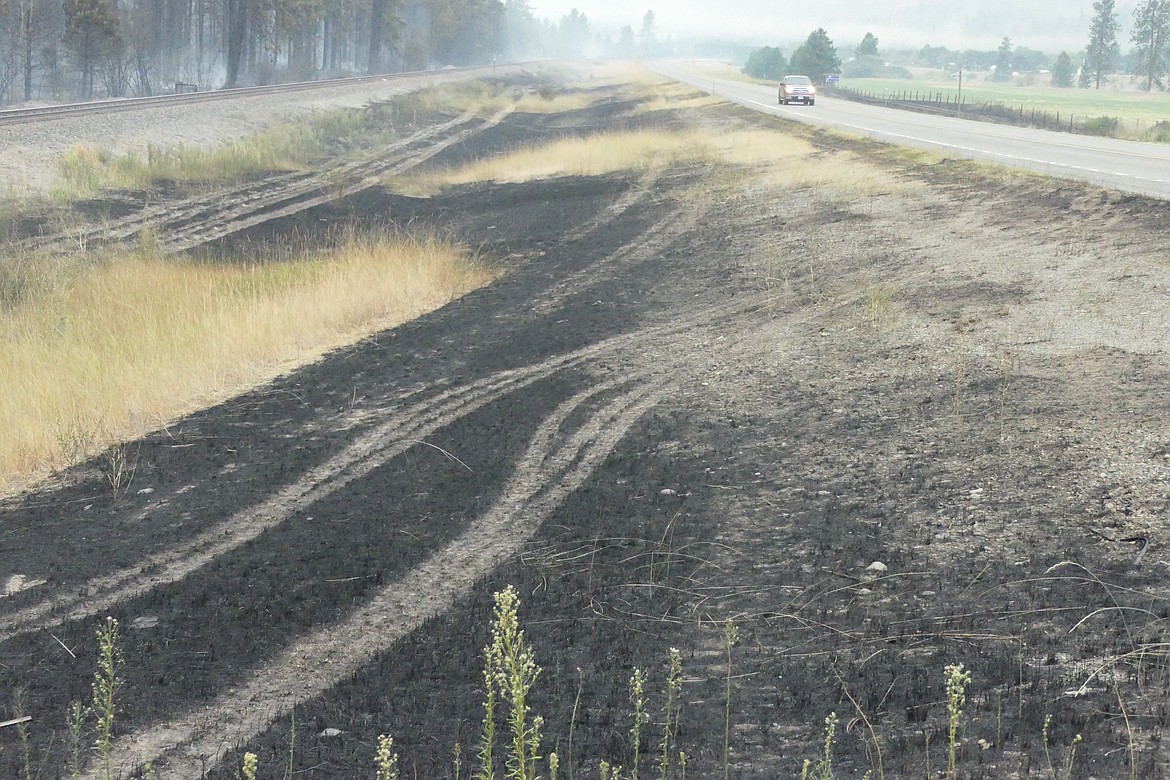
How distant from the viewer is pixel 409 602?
5.85m

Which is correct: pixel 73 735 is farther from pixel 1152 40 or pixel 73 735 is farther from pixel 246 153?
pixel 1152 40

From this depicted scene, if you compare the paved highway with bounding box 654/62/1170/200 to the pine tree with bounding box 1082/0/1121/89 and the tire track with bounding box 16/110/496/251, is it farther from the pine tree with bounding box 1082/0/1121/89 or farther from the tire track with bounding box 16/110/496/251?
the pine tree with bounding box 1082/0/1121/89

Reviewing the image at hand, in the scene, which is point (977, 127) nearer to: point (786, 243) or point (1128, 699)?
point (786, 243)

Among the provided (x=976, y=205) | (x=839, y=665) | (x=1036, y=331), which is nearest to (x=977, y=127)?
(x=976, y=205)

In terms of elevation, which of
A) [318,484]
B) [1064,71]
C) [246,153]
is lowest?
[318,484]

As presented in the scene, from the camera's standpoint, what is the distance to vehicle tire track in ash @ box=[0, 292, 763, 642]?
231 inches

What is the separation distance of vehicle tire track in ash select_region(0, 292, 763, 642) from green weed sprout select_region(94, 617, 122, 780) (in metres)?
0.45

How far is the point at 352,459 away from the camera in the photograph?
26.5 feet

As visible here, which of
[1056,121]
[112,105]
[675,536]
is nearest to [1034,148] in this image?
[675,536]

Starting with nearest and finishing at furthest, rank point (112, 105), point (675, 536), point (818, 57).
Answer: point (675, 536) → point (112, 105) → point (818, 57)

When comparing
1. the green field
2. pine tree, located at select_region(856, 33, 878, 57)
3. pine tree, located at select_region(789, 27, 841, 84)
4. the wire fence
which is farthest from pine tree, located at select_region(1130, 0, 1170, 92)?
the wire fence

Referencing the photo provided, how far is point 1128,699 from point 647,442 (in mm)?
→ 4151

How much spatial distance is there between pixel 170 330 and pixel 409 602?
6539mm

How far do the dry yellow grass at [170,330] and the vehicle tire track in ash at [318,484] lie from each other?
6.26 feet
